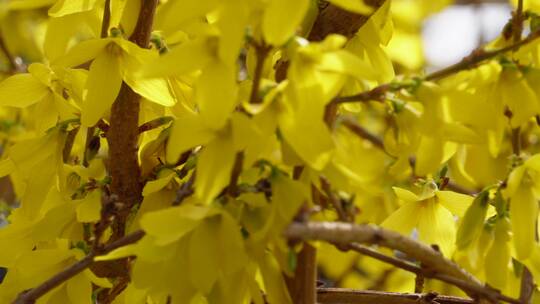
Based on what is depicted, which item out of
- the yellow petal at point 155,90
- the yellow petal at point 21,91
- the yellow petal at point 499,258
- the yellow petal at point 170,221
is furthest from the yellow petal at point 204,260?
the yellow petal at point 21,91

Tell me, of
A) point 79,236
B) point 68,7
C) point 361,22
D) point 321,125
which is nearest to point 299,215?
point 321,125

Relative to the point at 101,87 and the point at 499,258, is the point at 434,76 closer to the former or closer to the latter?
the point at 499,258

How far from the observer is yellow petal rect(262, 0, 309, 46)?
1002 mm

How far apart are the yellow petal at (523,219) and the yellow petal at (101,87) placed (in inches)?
22.6

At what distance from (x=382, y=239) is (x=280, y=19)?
0.27 metres

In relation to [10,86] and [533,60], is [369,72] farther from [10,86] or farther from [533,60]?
[10,86]

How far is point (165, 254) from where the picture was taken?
3.64 feet

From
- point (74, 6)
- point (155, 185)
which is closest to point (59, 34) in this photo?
point (74, 6)

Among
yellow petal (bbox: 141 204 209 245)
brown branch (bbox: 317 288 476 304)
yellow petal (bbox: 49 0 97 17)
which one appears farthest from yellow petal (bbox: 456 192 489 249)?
yellow petal (bbox: 49 0 97 17)

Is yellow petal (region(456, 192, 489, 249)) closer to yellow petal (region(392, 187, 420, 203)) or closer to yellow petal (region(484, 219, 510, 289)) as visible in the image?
yellow petal (region(484, 219, 510, 289))

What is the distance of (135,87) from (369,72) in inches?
16.7

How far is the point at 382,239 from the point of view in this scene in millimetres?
1037

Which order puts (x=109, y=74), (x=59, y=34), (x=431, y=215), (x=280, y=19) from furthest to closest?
1. (x=59, y=34)
2. (x=431, y=215)
3. (x=109, y=74)
4. (x=280, y=19)

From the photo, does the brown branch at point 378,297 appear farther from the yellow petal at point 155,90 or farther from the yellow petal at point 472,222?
the yellow petal at point 155,90
